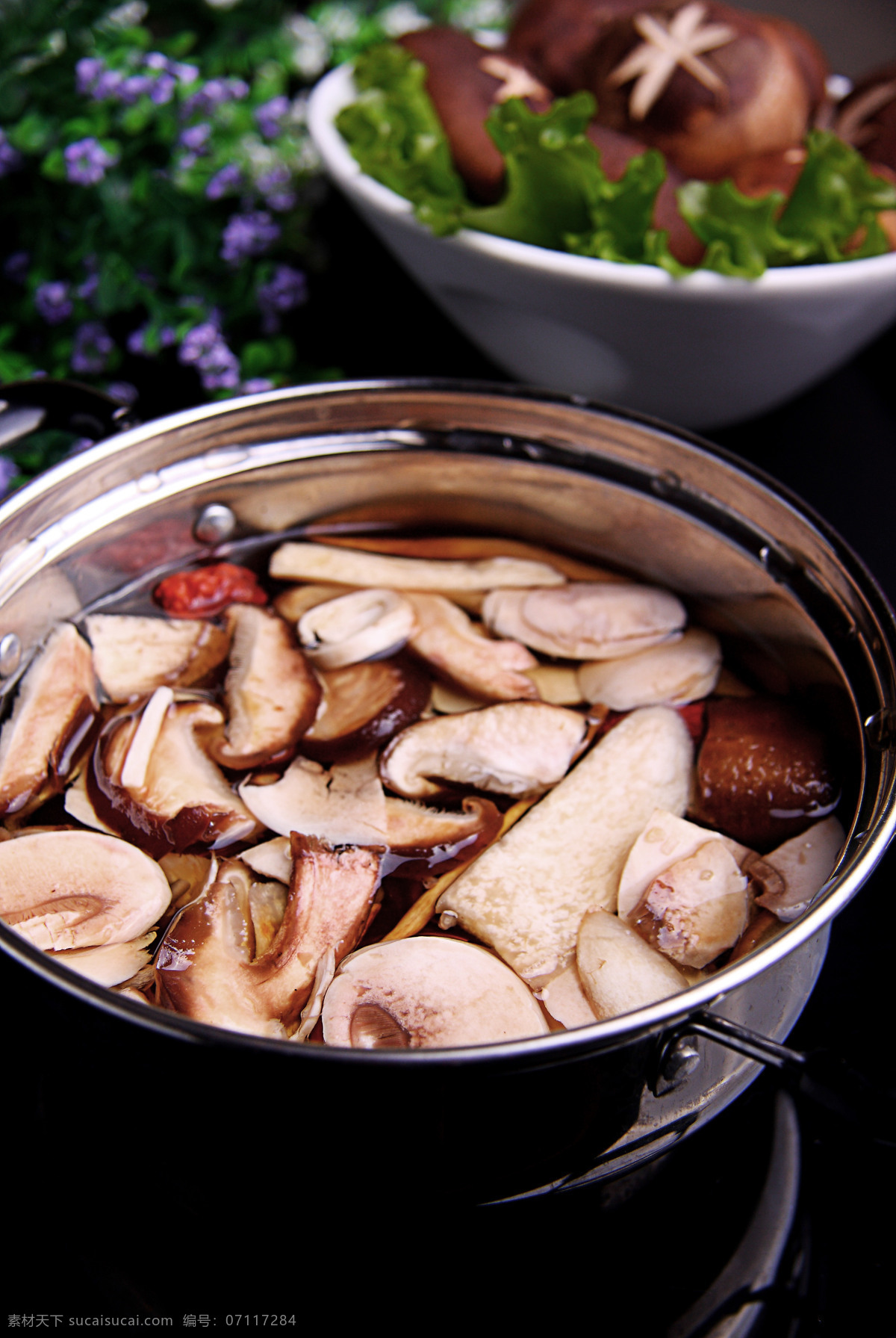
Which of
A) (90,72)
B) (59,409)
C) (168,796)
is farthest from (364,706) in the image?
(90,72)

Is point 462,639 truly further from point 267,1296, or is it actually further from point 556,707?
point 267,1296

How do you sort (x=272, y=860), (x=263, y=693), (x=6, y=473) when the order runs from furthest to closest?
(x=6, y=473), (x=263, y=693), (x=272, y=860)

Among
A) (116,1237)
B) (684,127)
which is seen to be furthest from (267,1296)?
(684,127)

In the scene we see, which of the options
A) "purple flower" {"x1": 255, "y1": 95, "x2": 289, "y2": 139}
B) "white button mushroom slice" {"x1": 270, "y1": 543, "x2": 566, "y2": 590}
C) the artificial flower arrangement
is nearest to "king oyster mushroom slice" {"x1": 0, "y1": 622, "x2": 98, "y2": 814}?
"white button mushroom slice" {"x1": 270, "y1": 543, "x2": 566, "y2": 590}

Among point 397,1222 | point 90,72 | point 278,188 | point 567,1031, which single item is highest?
point 90,72

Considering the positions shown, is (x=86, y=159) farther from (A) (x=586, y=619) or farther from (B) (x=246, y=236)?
(A) (x=586, y=619)

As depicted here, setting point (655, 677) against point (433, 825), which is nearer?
point (433, 825)

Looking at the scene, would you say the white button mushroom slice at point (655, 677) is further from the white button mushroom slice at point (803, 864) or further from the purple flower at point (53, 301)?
the purple flower at point (53, 301)
